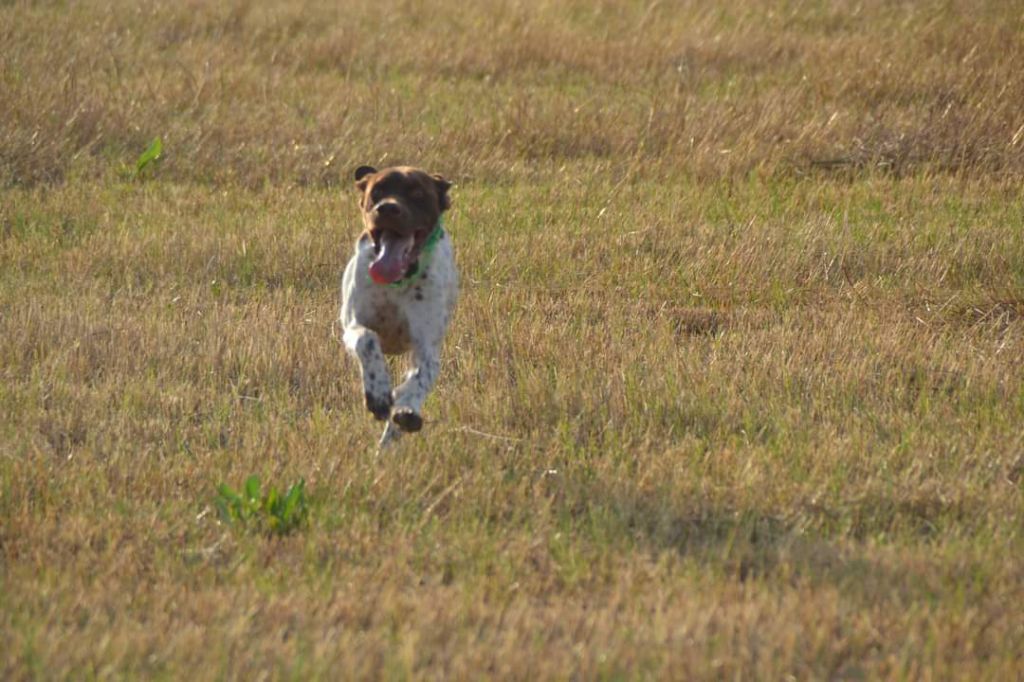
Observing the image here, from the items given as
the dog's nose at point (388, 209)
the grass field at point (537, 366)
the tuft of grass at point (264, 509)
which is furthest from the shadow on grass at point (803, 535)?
the dog's nose at point (388, 209)

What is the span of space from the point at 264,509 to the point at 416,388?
764 mm

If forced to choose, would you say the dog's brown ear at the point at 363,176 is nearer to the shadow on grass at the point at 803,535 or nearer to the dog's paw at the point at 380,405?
the dog's paw at the point at 380,405

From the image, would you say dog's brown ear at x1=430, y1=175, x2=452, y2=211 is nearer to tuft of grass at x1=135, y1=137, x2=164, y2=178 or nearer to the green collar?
the green collar

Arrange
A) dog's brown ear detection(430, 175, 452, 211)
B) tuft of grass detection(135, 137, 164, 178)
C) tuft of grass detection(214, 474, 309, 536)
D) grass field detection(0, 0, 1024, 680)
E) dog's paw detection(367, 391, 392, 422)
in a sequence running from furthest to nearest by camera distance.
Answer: tuft of grass detection(135, 137, 164, 178) → dog's brown ear detection(430, 175, 452, 211) → dog's paw detection(367, 391, 392, 422) → tuft of grass detection(214, 474, 309, 536) → grass field detection(0, 0, 1024, 680)

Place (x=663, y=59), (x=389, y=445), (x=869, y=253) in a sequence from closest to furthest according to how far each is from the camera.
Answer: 1. (x=389, y=445)
2. (x=869, y=253)
3. (x=663, y=59)

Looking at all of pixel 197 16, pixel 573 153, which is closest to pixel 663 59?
pixel 573 153

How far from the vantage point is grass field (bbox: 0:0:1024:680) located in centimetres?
442

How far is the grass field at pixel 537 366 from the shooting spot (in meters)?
4.42

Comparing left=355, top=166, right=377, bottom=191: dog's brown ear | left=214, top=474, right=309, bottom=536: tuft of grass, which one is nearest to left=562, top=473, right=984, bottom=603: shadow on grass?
left=214, top=474, right=309, bottom=536: tuft of grass

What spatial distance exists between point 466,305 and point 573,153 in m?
3.84

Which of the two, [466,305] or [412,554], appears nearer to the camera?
[412,554]

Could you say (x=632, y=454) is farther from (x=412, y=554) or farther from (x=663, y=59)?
(x=663, y=59)

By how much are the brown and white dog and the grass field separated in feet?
1.02

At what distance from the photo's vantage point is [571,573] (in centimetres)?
479
